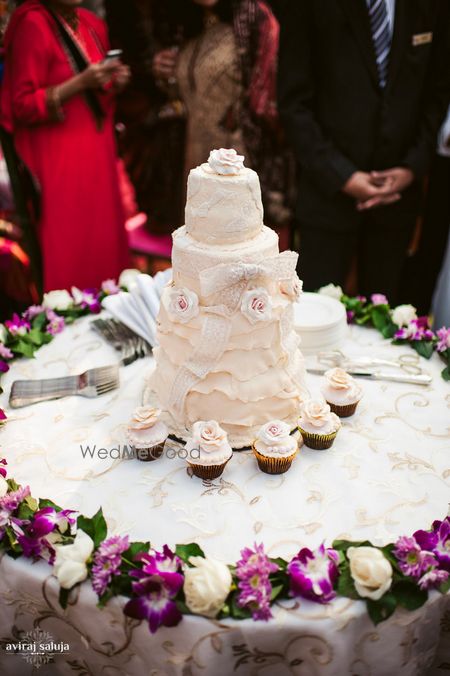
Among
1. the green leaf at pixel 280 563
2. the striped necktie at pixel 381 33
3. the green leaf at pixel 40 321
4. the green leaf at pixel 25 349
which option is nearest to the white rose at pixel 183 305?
the green leaf at pixel 280 563

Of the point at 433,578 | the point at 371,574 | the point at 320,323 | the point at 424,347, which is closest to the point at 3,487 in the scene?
Result: the point at 371,574

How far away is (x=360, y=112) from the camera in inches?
96.3

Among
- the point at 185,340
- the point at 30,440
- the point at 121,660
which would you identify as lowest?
the point at 121,660

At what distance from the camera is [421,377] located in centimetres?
174

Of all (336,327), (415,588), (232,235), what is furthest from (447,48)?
(415,588)

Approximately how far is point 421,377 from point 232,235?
751mm

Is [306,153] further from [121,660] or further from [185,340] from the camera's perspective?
[121,660]

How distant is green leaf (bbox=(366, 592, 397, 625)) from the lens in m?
1.09

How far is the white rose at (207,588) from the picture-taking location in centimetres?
108

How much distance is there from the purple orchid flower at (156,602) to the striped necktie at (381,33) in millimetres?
2087

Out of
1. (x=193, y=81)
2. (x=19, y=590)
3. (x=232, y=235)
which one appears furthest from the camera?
(x=193, y=81)

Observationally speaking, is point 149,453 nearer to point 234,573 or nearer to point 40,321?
point 234,573

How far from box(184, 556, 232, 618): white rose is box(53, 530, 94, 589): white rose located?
0.67ft

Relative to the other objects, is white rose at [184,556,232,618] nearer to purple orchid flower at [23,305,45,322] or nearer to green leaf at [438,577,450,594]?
green leaf at [438,577,450,594]
